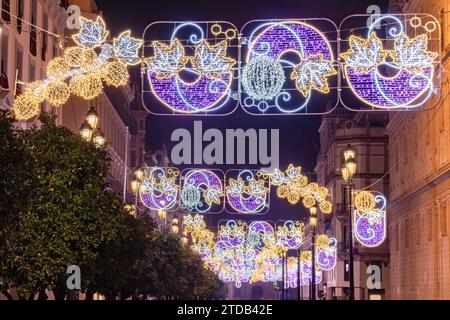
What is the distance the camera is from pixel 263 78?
2572 centimetres

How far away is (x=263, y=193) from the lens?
46625mm

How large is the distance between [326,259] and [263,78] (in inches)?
1918

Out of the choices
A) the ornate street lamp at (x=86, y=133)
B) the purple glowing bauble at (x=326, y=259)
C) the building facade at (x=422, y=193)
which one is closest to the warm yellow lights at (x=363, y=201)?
the building facade at (x=422, y=193)

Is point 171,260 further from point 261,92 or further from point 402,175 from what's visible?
point 261,92

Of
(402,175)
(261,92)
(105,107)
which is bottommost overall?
(261,92)

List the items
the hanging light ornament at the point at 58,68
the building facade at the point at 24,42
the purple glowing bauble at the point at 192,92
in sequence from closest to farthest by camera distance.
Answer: the purple glowing bauble at the point at 192,92 < the hanging light ornament at the point at 58,68 < the building facade at the point at 24,42

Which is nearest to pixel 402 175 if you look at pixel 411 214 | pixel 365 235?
pixel 411 214

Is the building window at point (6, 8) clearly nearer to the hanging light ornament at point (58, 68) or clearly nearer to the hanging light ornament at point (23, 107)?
the hanging light ornament at point (23, 107)

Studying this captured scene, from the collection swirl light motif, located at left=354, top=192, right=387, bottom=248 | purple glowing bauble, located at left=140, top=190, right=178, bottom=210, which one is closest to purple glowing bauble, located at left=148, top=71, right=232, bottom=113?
purple glowing bauble, located at left=140, top=190, right=178, bottom=210

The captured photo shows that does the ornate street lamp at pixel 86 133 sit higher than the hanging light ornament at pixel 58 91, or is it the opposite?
the hanging light ornament at pixel 58 91

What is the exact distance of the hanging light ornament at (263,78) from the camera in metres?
25.5

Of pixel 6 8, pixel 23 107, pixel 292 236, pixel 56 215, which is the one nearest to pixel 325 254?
pixel 292 236

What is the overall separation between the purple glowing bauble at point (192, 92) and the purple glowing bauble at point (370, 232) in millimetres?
27081
